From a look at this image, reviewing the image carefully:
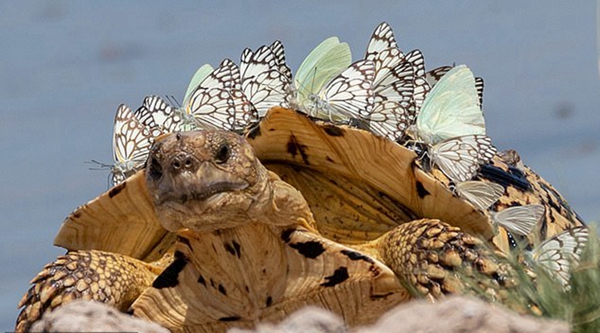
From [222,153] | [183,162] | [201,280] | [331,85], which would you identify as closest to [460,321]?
[183,162]

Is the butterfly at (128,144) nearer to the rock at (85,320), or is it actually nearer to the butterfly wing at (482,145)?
the butterfly wing at (482,145)

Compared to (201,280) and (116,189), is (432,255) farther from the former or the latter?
(116,189)

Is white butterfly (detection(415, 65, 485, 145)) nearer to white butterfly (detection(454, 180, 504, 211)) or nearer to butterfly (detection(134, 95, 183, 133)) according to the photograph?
white butterfly (detection(454, 180, 504, 211))

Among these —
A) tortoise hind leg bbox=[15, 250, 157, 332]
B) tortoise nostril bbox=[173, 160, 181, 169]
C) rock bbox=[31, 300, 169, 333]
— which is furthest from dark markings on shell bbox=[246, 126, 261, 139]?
rock bbox=[31, 300, 169, 333]

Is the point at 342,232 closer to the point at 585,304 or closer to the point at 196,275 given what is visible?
the point at 196,275

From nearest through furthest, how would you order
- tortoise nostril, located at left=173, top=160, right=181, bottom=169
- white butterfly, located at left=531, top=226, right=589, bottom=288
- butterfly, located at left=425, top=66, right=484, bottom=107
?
white butterfly, located at left=531, top=226, right=589, bottom=288
tortoise nostril, located at left=173, top=160, right=181, bottom=169
butterfly, located at left=425, top=66, right=484, bottom=107
